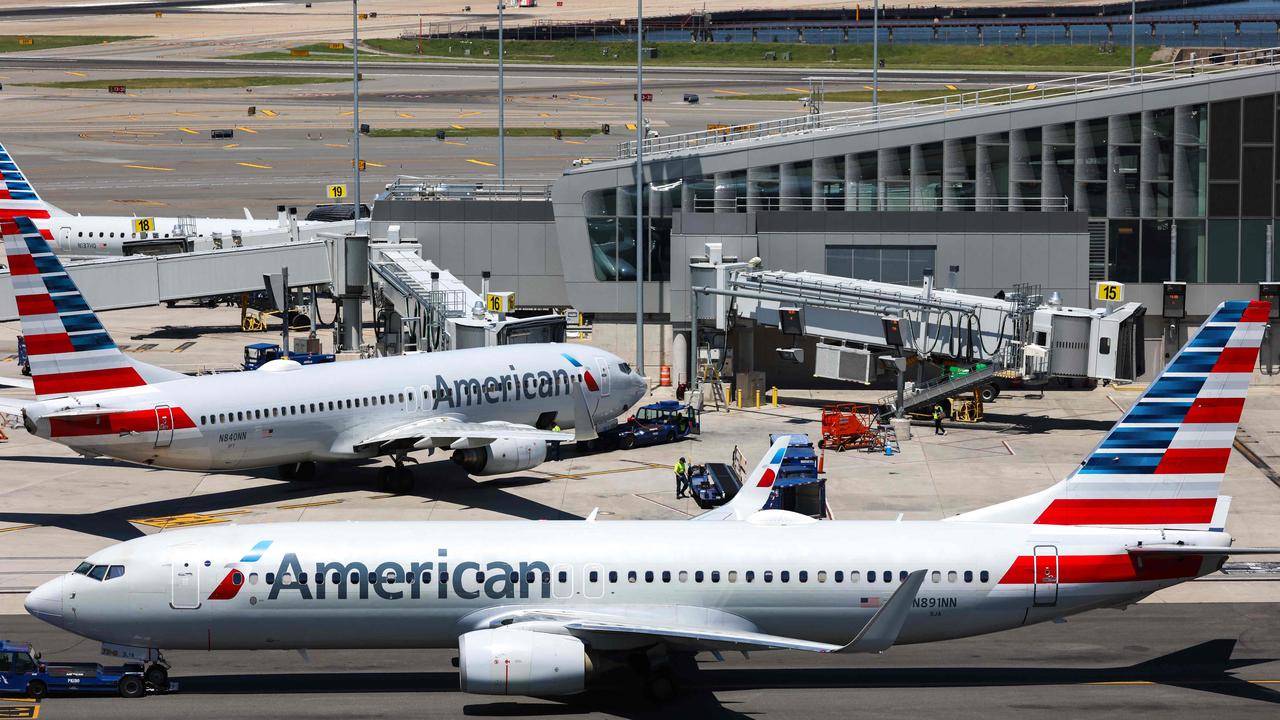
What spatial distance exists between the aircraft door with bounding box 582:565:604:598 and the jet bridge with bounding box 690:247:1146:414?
37144 millimetres

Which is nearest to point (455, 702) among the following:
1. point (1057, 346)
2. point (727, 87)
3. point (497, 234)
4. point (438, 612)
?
point (438, 612)

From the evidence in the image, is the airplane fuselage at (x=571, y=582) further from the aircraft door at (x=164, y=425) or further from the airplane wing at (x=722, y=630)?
the aircraft door at (x=164, y=425)

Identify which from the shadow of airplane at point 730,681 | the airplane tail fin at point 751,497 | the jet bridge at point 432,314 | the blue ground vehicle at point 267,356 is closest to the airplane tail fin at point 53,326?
the shadow of airplane at point 730,681

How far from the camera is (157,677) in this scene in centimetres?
3512

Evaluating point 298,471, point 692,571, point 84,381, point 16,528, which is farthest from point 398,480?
point 692,571

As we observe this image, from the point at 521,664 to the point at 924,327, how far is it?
42.1 metres

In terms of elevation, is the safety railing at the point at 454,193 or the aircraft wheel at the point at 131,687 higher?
the safety railing at the point at 454,193

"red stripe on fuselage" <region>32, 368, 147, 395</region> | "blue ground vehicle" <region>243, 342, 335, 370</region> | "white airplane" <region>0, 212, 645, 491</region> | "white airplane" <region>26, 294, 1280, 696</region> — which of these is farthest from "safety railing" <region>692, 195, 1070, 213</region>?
"white airplane" <region>26, 294, 1280, 696</region>

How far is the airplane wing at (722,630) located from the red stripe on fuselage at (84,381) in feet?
69.2

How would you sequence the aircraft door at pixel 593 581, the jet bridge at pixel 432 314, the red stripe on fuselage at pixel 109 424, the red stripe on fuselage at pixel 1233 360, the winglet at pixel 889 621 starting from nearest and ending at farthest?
1. the winglet at pixel 889 621
2. the aircraft door at pixel 593 581
3. the red stripe on fuselage at pixel 1233 360
4. the red stripe on fuselage at pixel 109 424
5. the jet bridge at pixel 432 314

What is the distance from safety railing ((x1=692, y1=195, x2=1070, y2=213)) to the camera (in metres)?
78.8

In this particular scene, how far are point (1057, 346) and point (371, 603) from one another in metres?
42.8

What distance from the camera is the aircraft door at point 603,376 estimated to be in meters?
63.0

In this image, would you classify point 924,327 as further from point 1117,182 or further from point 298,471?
point 298,471
